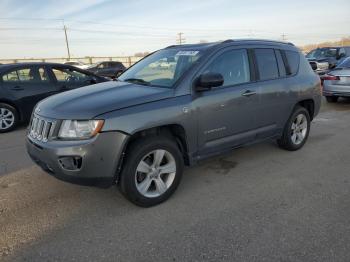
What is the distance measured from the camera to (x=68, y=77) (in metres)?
8.30

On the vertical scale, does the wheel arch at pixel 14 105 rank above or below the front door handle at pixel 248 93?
below

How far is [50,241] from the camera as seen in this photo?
3039 mm

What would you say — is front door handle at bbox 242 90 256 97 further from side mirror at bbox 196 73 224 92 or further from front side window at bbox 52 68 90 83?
front side window at bbox 52 68 90 83

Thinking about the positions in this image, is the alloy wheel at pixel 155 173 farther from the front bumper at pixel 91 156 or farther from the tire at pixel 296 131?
the tire at pixel 296 131

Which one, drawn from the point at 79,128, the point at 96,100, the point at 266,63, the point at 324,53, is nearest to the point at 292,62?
the point at 266,63

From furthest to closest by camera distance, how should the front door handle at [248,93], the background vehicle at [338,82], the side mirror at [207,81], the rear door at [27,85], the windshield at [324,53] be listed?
the windshield at [324,53] → the background vehicle at [338,82] → the rear door at [27,85] → the front door handle at [248,93] → the side mirror at [207,81]

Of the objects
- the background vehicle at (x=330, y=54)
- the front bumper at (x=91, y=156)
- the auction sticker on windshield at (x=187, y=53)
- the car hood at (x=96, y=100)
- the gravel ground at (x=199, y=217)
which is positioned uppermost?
the auction sticker on windshield at (x=187, y=53)

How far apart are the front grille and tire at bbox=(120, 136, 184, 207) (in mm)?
800

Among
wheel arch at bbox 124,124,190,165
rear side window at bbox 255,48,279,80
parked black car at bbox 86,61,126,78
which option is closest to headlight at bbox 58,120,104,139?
wheel arch at bbox 124,124,190,165

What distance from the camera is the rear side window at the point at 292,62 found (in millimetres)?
5214

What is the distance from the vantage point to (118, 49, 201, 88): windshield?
4.05m

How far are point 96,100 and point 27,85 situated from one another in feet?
16.2

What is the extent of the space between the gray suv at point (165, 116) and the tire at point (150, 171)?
1cm

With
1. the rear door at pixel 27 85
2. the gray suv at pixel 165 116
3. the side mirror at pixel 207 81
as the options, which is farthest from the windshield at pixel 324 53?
the side mirror at pixel 207 81
